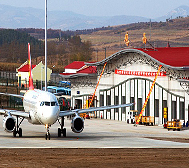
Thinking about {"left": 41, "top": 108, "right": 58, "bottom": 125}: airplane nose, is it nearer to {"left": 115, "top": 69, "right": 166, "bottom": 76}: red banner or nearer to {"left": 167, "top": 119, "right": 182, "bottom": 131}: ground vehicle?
{"left": 167, "top": 119, "right": 182, "bottom": 131}: ground vehicle

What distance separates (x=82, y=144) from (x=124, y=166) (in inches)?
450

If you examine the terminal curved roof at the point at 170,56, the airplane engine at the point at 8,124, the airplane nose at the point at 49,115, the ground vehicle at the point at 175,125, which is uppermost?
the terminal curved roof at the point at 170,56

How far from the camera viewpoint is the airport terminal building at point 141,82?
198ft

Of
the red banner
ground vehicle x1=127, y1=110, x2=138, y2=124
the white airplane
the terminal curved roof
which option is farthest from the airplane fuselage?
ground vehicle x1=127, y1=110, x2=138, y2=124

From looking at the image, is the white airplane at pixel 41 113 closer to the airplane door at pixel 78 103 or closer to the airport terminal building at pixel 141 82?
the airport terminal building at pixel 141 82

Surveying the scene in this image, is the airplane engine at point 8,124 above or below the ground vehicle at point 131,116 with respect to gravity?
above

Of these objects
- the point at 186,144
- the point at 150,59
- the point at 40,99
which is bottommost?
the point at 186,144

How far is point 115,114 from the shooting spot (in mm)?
71312

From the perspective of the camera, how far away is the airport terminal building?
60219 millimetres

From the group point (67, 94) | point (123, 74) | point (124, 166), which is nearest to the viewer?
point (124, 166)

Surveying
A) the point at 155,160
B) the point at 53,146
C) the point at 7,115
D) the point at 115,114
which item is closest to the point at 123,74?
the point at 115,114

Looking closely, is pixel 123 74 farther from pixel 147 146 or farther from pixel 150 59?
pixel 147 146

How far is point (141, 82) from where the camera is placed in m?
66.4

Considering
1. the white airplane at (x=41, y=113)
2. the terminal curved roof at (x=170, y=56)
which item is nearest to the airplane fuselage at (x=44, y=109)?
the white airplane at (x=41, y=113)
